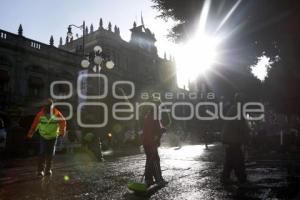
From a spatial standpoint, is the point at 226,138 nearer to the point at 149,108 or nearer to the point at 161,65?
the point at 149,108

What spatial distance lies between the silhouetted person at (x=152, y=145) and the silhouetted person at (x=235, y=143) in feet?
3.89

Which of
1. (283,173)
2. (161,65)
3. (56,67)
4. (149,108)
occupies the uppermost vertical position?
(161,65)

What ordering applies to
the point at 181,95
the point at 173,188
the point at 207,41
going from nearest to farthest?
the point at 173,188 < the point at 207,41 < the point at 181,95

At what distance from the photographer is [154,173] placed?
19.0 feet

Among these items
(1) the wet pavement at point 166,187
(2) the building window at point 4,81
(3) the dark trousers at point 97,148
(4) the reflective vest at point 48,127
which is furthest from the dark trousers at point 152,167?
(2) the building window at point 4,81

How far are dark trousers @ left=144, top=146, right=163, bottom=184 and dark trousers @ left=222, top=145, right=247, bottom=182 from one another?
1243mm

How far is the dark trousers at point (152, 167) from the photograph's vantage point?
5781 millimetres

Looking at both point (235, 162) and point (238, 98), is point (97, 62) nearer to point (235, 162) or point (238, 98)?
point (238, 98)

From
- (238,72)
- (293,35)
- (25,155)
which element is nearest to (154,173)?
(293,35)

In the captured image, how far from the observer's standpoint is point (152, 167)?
19.1 feet

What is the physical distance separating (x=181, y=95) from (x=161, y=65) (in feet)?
29.4

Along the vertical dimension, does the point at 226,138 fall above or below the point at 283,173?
above

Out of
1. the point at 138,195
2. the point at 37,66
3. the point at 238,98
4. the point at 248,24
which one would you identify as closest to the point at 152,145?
the point at 138,195

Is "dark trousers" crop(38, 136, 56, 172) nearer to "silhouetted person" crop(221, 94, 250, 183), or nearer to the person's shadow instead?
the person's shadow
